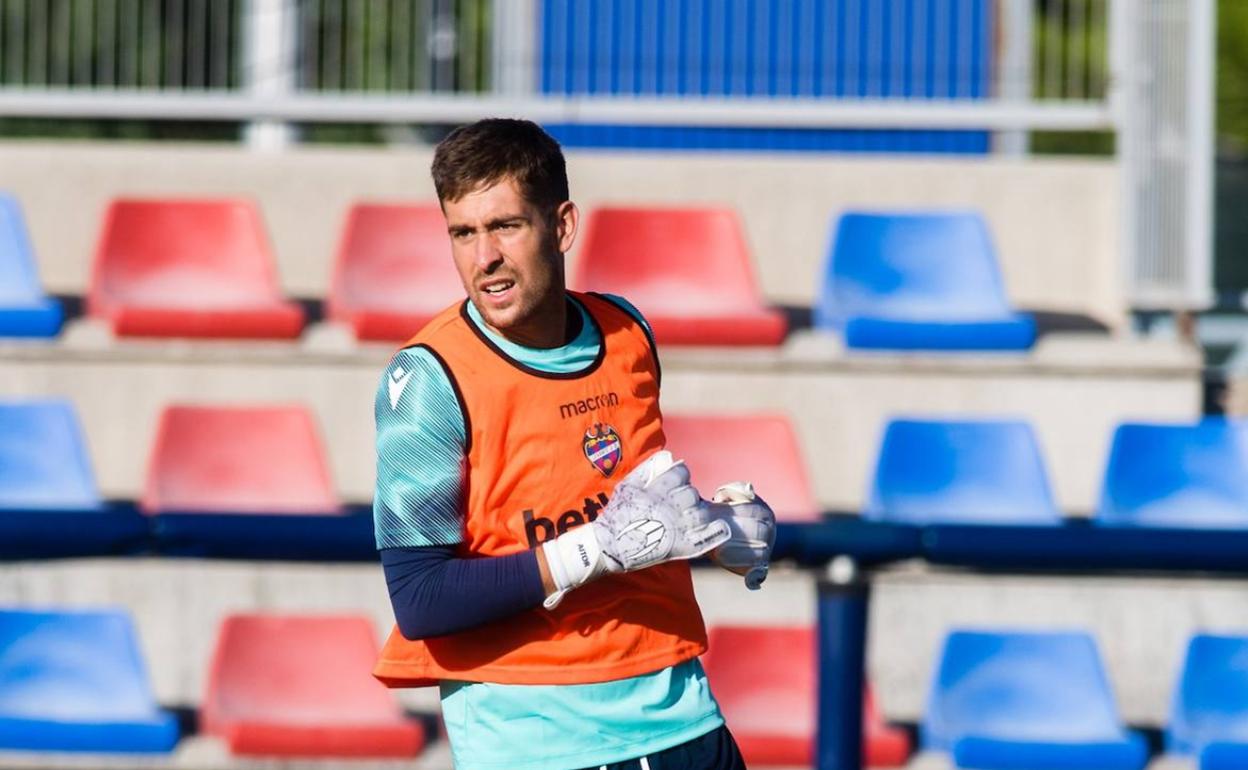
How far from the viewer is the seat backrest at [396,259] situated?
746 centimetres

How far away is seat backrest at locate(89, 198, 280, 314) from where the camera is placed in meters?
7.49

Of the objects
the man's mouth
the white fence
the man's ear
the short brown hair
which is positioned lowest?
the man's mouth

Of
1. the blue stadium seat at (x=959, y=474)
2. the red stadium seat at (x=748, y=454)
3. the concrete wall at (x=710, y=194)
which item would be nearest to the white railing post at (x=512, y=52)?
the concrete wall at (x=710, y=194)

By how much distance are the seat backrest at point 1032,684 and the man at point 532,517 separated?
2.82 metres

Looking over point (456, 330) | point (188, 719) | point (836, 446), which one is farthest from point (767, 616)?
point (456, 330)

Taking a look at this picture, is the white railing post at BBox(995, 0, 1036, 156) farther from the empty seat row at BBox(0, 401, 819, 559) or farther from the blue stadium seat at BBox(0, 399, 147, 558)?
the blue stadium seat at BBox(0, 399, 147, 558)

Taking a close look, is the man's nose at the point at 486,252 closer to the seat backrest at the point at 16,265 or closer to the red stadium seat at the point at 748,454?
the red stadium seat at the point at 748,454

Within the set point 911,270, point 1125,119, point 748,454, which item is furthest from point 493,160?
point 1125,119

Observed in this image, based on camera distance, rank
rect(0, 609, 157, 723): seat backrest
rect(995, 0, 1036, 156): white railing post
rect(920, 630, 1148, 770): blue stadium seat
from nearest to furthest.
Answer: rect(0, 609, 157, 723): seat backrest, rect(920, 630, 1148, 770): blue stadium seat, rect(995, 0, 1036, 156): white railing post

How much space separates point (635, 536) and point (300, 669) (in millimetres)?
3119

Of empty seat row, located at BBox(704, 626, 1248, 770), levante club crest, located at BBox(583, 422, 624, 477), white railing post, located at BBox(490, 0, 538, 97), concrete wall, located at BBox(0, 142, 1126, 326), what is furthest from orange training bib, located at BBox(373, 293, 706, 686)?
white railing post, located at BBox(490, 0, 538, 97)

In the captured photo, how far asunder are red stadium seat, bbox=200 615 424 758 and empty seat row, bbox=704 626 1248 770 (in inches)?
37.7

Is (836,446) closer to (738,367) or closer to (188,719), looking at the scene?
(738,367)

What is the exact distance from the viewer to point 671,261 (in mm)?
7523
